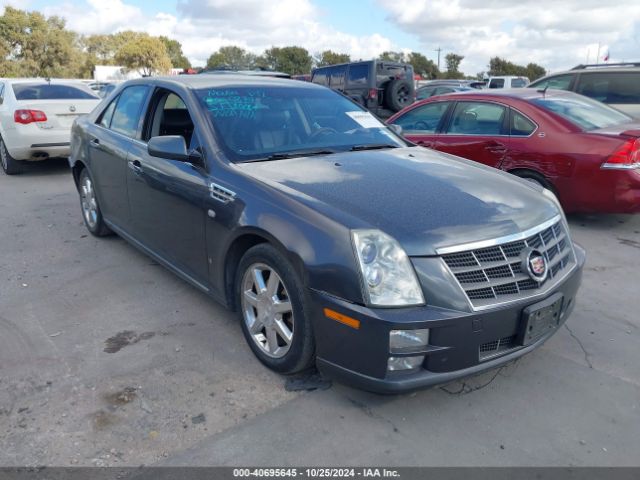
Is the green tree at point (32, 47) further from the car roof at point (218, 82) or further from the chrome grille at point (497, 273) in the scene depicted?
the chrome grille at point (497, 273)

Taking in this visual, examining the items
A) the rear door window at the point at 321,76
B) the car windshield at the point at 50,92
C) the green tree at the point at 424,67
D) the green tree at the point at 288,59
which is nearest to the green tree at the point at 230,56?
the green tree at the point at 288,59

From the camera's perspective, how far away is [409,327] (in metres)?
2.41

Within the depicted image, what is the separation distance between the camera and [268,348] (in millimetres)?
3123

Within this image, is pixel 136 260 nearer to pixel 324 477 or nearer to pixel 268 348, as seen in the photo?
pixel 268 348

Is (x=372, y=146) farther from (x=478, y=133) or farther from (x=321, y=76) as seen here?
(x=321, y=76)

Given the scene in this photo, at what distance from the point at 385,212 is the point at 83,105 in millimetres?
7831

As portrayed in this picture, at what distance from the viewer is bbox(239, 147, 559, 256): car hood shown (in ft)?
8.56

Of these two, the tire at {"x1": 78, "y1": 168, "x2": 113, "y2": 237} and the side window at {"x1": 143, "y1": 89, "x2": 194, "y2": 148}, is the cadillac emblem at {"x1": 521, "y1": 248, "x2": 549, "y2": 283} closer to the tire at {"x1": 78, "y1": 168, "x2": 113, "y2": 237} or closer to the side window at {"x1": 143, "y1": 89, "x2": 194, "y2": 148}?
the side window at {"x1": 143, "y1": 89, "x2": 194, "y2": 148}

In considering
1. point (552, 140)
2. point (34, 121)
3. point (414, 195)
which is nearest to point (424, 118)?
point (552, 140)

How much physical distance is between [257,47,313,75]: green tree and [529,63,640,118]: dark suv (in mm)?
59435

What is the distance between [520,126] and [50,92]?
7540 mm

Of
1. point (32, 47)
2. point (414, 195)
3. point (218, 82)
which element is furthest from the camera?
point (32, 47)

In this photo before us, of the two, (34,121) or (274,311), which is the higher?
(34,121)

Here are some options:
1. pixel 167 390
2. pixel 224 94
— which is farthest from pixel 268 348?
pixel 224 94
